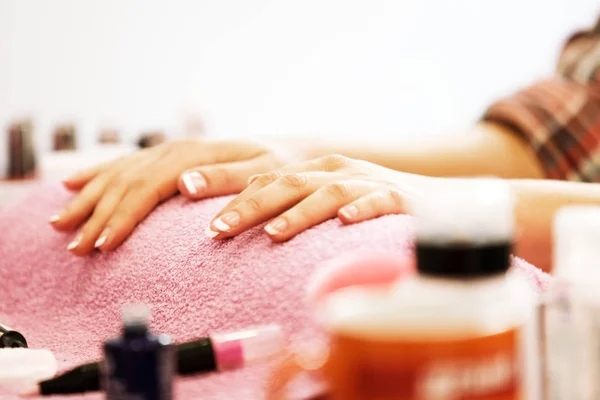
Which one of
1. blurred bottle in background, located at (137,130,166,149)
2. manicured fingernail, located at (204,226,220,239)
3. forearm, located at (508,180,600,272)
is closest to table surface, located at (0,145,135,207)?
blurred bottle in background, located at (137,130,166,149)

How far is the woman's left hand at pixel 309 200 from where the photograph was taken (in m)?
0.51

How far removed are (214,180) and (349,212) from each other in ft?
0.71

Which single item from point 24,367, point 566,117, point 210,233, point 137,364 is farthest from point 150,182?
point 566,117

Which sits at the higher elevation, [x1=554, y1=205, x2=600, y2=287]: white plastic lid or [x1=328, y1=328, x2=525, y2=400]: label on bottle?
[x1=554, y1=205, x2=600, y2=287]: white plastic lid

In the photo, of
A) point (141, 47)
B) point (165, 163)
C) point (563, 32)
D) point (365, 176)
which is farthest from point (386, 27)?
point (365, 176)

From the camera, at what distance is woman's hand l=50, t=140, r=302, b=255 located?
69 cm

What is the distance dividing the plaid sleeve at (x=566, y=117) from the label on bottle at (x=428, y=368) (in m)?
0.83

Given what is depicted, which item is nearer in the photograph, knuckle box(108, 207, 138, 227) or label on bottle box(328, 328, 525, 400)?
label on bottle box(328, 328, 525, 400)

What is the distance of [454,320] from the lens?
271 mm

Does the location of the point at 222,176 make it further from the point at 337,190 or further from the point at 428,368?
the point at 428,368

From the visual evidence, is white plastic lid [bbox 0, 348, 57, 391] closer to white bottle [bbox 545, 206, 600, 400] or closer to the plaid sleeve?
white bottle [bbox 545, 206, 600, 400]

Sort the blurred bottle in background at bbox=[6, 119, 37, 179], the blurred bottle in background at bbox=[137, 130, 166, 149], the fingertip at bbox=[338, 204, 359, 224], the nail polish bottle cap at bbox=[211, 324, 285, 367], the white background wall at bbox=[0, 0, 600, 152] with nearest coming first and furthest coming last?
the nail polish bottle cap at bbox=[211, 324, 285, 367]
the fingertip at bbox=[338, 204, 359, 224]
the blurred bottle in background at bbox=[137, 130, 166, 149]
the blurred bottle in background at bbox=[6, 119, 37, 179]
the white background wall at bbox=[0, 0, 600, 152]

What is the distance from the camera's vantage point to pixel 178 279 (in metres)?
0.57

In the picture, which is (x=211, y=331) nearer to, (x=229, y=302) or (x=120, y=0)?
(x=229, y=302)
